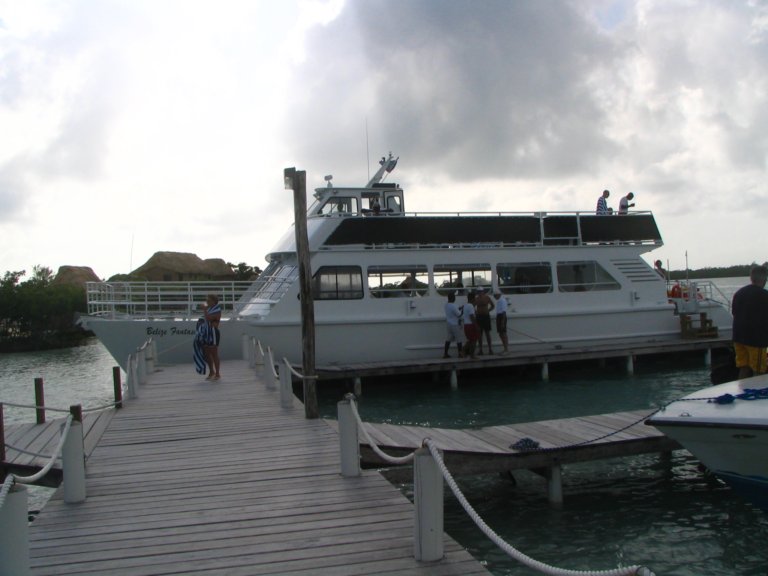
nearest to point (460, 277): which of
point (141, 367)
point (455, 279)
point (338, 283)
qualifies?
point (455, 279)

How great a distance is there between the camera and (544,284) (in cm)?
1914

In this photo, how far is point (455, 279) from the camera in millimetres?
18469

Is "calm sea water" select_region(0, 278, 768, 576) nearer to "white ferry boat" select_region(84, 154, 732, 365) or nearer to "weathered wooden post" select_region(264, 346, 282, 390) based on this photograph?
"white ferry boat" select_region(84, 154, 732, 365)

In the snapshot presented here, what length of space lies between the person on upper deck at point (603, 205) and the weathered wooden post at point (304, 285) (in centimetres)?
1272

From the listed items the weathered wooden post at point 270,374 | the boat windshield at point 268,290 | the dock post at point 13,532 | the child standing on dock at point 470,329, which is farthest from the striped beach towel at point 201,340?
the dock post at point 13,532

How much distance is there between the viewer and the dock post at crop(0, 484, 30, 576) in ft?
12.6

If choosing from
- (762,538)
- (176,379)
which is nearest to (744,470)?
(762,538)

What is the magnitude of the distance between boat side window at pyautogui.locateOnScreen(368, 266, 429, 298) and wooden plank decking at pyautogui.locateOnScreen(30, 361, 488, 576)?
870 cm

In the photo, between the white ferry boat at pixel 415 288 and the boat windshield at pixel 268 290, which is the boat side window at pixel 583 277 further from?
the boat windshield at pixel 268 290

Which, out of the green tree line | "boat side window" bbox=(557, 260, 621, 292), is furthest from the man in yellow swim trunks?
the green tree line

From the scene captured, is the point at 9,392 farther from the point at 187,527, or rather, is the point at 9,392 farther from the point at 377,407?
the point at 187,527

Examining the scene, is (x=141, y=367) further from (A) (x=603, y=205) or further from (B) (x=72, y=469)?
(A) (x=603, y=205)

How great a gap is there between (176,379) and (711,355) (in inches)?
601

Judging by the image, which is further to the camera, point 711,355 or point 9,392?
point 9,392
